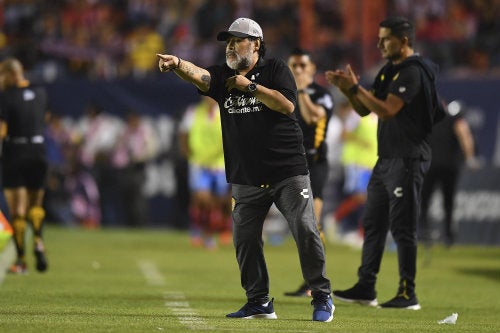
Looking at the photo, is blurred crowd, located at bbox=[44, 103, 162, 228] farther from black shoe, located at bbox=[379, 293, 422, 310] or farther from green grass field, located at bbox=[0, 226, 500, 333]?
black shoe, located at bbox=[379, 293, 422, 310]

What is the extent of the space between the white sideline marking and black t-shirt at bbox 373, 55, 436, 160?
88.1 inches

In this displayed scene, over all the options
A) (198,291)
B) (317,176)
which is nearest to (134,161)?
(198,291)

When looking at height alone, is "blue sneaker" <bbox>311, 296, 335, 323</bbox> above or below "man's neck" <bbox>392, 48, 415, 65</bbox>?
below

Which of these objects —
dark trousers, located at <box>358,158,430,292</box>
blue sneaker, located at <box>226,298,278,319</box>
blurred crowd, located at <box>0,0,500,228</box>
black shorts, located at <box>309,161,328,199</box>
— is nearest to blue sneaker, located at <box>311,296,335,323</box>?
blue sneaker, located at <box>226,298,278,319</box>

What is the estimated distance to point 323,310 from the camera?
971cm

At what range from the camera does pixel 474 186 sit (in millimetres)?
21562

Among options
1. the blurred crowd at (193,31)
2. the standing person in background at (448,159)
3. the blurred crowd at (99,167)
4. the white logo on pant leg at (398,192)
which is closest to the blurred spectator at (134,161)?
the blurred crowd at (99,167)

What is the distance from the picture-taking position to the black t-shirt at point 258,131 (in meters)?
9.57

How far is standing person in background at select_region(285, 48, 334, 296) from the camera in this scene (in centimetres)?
1255

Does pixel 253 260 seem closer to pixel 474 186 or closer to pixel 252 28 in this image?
pixel 252 28

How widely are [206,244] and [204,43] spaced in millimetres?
6783

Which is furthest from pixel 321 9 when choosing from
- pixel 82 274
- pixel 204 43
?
pixel 82 274

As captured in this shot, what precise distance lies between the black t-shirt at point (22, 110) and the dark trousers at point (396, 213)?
15.9ft

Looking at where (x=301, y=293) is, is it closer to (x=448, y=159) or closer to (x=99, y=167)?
(x=448, y=159)
